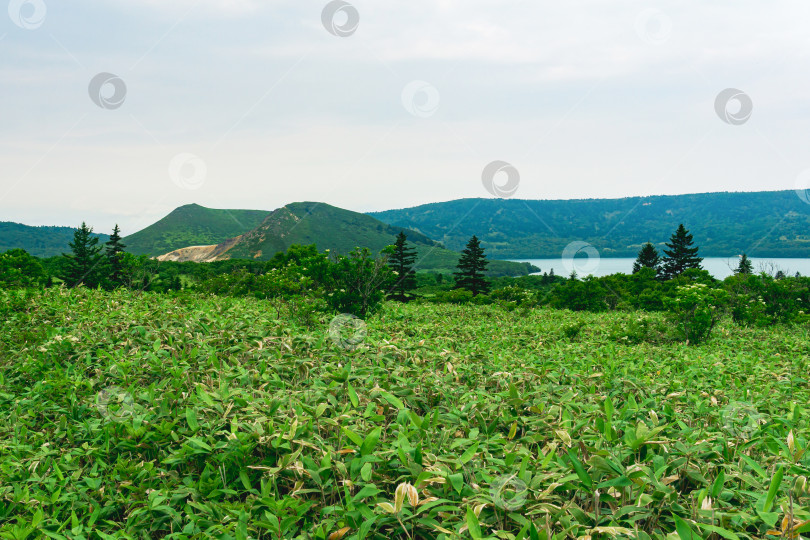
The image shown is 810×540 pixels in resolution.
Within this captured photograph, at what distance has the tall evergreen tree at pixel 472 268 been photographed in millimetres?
56219

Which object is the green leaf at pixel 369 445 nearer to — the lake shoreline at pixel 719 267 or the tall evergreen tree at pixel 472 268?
the lake shoreline at pixel 719 267

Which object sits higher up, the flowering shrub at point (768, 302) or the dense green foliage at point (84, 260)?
the dense green foliage at point (84, 260)

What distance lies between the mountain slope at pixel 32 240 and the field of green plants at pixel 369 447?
198 m

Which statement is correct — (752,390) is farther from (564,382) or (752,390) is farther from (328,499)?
(328,499)

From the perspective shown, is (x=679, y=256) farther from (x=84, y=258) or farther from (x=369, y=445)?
(x=84, y=258)

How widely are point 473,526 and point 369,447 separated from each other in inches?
30.0

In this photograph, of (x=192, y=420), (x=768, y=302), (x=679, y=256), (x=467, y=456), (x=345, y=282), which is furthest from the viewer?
(x=679, y=256)

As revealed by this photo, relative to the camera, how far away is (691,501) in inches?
91.2

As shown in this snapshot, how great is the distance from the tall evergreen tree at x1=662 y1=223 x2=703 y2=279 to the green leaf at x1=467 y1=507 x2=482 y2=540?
7160cm

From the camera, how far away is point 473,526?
1927 mm

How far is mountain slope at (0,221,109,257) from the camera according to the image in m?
176

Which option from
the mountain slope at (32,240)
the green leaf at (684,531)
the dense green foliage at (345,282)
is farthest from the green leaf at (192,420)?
the mountain slope at (32,240)

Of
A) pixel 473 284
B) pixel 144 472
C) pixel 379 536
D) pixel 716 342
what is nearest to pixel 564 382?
pixel 379 536

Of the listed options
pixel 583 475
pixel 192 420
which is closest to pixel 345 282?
pixel 192 420
